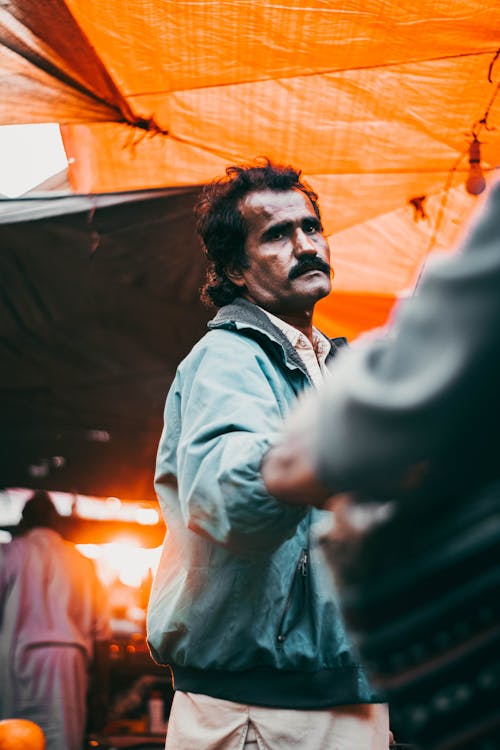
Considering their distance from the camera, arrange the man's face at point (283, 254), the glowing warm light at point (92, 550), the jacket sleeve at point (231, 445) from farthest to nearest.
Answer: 1. the glowing warm light at point (92, 550)
2. the man's face at point (283, 254)
3. the jacket sleeve at point (231, 445)

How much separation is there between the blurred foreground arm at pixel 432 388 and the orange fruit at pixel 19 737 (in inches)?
146

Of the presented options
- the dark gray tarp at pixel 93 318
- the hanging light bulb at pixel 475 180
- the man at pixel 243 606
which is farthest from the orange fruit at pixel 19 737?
the hanging light bulb at pixel 475 180

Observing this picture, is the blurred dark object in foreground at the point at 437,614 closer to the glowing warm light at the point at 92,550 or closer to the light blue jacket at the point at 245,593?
the light blue jacket at the point at 245,593

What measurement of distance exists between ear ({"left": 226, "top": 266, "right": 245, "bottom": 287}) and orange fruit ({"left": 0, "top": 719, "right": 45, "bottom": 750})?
2.74m

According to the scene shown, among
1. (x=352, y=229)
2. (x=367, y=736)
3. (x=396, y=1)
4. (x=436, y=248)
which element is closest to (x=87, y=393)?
(x=352, y=229)

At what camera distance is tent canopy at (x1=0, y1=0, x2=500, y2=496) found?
3037 mm

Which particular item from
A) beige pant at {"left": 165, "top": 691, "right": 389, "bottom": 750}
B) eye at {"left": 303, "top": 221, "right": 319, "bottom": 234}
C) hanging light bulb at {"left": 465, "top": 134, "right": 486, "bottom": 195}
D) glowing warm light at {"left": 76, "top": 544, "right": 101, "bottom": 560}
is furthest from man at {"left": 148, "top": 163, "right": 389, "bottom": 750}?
glowing warm light at {"left": 76, "top": 544, "right": 101, "bottom": 560}

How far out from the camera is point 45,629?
5.64 m

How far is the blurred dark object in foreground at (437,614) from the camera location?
0.85 metres

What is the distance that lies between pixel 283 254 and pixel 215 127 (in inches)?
57.2

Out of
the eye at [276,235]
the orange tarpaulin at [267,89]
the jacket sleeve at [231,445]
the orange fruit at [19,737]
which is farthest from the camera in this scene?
the orange fruit at [19,737]

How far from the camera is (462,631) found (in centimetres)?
86

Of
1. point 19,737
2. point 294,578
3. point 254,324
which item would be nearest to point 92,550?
point 19,737

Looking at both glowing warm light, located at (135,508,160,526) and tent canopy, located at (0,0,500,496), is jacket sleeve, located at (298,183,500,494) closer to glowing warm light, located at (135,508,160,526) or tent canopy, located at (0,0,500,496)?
tent canopy, located at (0,0,500,496)
